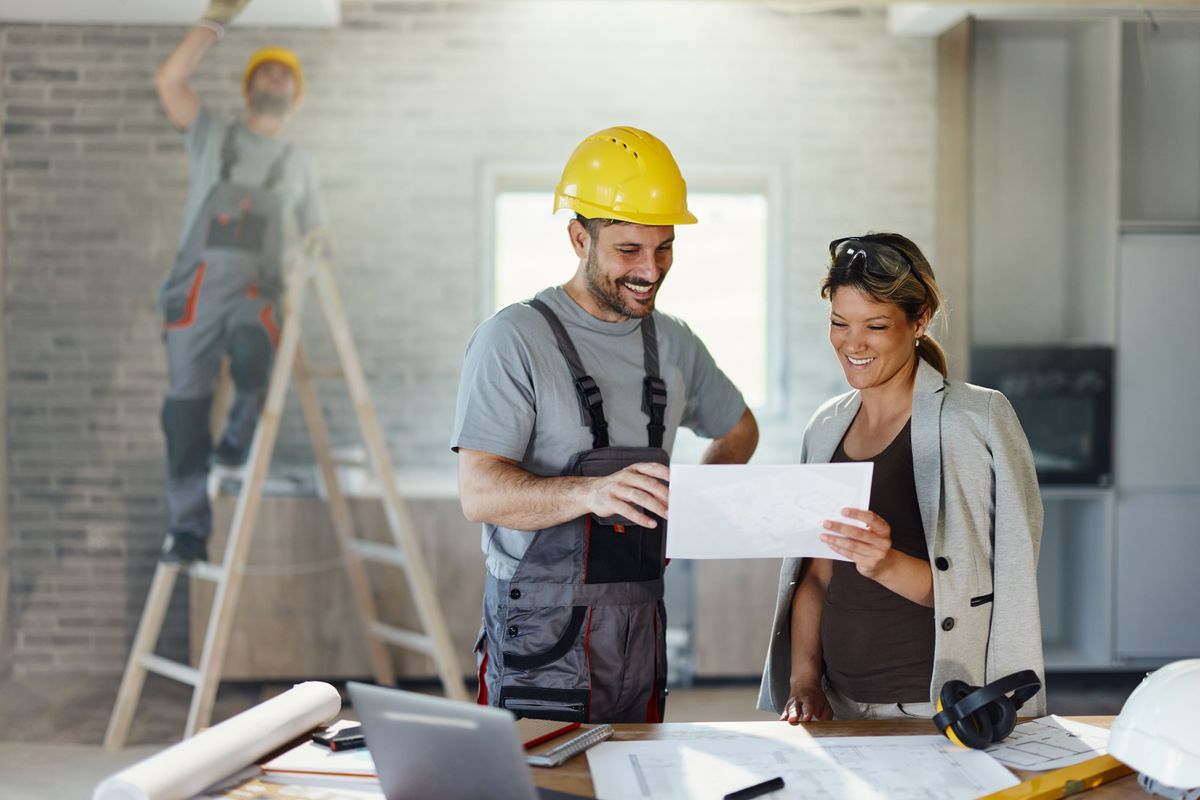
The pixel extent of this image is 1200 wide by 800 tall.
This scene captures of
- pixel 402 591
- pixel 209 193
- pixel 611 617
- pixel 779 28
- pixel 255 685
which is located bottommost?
pixel 255 685

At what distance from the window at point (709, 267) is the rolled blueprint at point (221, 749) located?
136 inches

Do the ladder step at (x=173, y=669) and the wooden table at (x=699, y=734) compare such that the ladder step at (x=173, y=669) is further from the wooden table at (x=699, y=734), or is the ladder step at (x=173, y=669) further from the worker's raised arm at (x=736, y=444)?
the wooden table at (x=699, y=734)

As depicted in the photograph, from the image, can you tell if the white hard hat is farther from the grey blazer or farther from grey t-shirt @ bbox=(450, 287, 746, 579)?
grey t-shirt @ bbox=(450, 287, 746, 579)

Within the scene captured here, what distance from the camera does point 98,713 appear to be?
171 inches

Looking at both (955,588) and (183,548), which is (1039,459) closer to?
(955,588)

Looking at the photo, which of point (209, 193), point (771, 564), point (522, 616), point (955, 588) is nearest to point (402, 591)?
point (771, 564)

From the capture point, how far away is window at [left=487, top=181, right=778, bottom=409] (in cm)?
507

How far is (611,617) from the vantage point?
2121 mm

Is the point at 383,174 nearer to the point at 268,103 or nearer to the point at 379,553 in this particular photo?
the point at 268,103

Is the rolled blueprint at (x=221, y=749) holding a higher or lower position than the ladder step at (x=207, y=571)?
higher

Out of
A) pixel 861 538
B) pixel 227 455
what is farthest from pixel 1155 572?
pixel 227 455

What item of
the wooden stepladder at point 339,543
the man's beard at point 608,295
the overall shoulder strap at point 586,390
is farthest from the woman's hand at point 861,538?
the wooden stepladder at point 339,543

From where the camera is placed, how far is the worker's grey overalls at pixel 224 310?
4.45m

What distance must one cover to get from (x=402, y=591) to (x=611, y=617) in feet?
8.50
